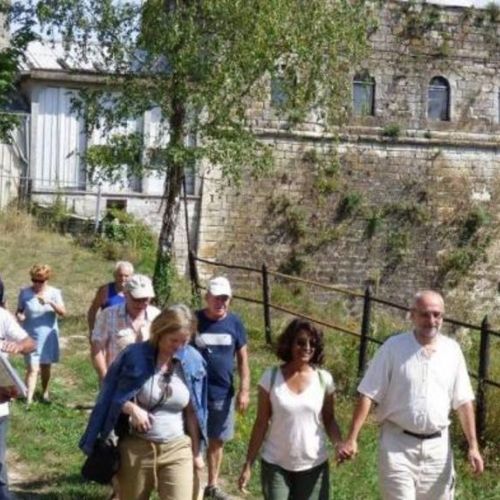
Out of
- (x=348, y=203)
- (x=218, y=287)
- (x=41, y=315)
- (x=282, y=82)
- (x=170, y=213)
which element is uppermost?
(x=282, y=82)

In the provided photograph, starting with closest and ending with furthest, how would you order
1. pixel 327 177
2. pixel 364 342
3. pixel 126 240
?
pixel 364 342 → pixel 126 240 → pixel 327 177

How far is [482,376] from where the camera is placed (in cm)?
990

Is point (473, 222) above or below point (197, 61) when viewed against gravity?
below

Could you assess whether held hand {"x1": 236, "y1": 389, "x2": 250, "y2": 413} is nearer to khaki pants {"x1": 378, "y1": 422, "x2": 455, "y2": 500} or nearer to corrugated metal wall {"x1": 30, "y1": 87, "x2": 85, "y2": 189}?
khaki pants {"x1": 378, "y1": 422, "x2": 455, "y2": 500}

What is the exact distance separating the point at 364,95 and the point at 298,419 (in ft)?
61.0

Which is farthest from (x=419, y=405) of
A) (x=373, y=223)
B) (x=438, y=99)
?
(x=438, y=99)

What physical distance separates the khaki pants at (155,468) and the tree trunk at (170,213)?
32.3 feet

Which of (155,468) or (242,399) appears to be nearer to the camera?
(155,468)

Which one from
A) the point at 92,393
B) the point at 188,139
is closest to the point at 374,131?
the point at 188,139

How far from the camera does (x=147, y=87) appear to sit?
15766mm

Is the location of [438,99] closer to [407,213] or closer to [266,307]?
[407,213]

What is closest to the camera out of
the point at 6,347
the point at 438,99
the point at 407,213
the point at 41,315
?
the point at 6,347

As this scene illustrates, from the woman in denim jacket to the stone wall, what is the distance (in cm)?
1687

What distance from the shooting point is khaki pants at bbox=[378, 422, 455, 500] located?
19.5 feet
